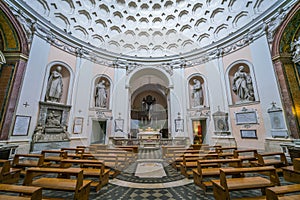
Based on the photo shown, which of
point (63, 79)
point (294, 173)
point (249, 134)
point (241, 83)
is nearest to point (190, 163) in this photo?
point (294, 173)

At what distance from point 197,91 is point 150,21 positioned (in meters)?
7.27

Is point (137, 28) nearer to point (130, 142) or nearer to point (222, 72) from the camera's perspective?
point (222, 72)

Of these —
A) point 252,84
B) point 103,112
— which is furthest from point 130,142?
point 252,84

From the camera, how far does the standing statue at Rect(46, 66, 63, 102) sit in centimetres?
748

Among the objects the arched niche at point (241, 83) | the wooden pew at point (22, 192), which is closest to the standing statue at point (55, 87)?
the wooden pew at point (22, 192)

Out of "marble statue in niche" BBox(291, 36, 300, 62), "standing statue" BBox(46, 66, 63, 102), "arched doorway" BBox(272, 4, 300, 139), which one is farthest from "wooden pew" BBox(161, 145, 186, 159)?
"standing statue" BBox(46, 66, 63, 102)

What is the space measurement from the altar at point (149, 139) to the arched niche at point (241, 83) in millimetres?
5576

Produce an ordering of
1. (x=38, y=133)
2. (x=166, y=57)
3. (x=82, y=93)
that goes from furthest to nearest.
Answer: (x=166, y=57)
(x=82, y=93)
(x=38, y=133)

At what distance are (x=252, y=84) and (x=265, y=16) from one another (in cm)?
→ 349

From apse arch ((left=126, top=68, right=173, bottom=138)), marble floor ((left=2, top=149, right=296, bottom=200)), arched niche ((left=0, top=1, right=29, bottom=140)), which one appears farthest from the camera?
apse arch ((left=126, top=68, right=173, bottom=138))

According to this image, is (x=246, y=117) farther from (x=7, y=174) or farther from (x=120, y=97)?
(x=7, y=174)

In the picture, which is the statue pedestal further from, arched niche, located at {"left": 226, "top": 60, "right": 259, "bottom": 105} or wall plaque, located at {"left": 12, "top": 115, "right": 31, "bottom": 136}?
wall plaque, located at {"left": 12, "top": 115, "right": 31, "bottom": 136}

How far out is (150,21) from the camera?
1150 centimetres

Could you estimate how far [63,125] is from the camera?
7.62m
